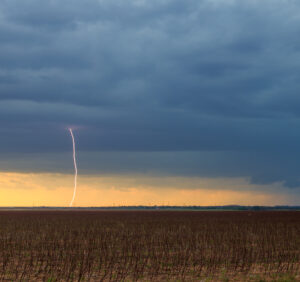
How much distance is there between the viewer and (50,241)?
1417 inches

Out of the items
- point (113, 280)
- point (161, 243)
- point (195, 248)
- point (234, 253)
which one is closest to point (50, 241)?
point (161, 243)

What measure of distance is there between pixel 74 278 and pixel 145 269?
3.86 meters

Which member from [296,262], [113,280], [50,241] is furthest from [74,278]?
[50,241]

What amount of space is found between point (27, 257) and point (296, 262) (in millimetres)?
15080

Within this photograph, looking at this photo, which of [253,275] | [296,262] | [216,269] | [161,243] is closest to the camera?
[253,275]

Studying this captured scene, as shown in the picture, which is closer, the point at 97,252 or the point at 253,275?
the point at 253,275

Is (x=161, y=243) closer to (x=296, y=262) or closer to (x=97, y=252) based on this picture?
(x=97, y=252)

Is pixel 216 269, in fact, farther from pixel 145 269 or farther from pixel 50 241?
pixel 50 241

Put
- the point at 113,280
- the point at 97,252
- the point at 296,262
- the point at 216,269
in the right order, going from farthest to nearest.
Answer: the point at 97,252, the point at 296,262, the point at 216,269, the point at 113,280

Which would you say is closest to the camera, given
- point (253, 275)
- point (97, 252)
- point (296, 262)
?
point (253, 275)

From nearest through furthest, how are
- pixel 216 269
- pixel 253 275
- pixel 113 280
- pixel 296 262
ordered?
1. pixel 113 280
2. pixel 253 275
3. pixel 216 269
4. pixel 296 262

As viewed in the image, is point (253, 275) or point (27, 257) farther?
point (27, 257)

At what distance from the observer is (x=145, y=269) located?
22.8 metres

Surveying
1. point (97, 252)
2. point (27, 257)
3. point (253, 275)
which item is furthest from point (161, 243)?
point (253, 275)
